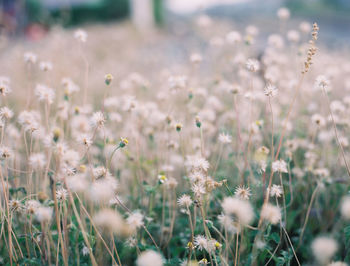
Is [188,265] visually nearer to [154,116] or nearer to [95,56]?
[154,116]

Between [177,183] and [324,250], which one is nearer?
[324,250]

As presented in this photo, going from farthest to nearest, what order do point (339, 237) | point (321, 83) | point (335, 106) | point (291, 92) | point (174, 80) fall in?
1. point (291, 92)
2. point (335, 106)
3. point (174, 80)
4. point (339, 237)
5. point (321, 83)

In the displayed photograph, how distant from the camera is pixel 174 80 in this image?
6.09ft

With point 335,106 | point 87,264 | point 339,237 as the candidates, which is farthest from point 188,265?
point 335,106

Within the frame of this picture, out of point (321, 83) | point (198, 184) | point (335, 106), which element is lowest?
point (198, 184)

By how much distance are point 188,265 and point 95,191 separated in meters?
0.52

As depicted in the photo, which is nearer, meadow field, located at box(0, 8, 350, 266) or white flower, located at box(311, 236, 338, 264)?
white flower, located at box(311, 236, 338, 264)

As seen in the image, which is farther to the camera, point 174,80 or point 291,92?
point 291,92

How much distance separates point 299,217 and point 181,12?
70.6 feet

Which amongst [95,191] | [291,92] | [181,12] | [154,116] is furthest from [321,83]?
[181,12]

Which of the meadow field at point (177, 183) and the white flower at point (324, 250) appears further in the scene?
the meadow field at point (177, 183)

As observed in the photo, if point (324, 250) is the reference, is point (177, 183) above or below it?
below

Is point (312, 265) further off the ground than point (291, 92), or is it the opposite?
point (291, 92)

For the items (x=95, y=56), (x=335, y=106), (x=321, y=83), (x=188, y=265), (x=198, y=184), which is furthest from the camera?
(x=95, y=56)
